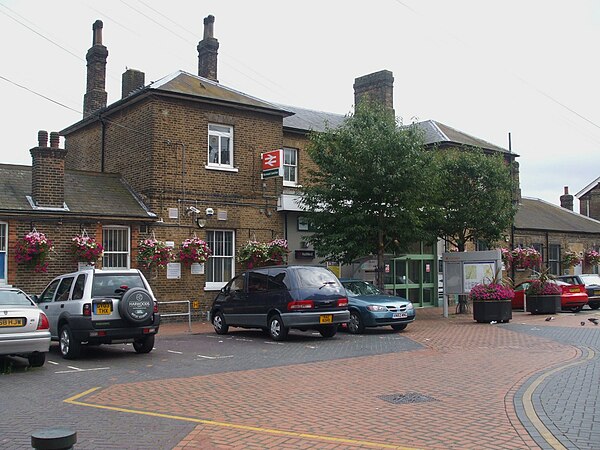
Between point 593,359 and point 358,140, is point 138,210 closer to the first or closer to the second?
point 358,140

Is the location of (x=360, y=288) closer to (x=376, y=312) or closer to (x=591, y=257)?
(x=376, y=312)

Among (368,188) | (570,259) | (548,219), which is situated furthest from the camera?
(548,219)

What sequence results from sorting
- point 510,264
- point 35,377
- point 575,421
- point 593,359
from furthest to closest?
point 510,264, point 593,359, point 35,377, point 575,421

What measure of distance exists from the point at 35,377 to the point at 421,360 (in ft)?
22.8

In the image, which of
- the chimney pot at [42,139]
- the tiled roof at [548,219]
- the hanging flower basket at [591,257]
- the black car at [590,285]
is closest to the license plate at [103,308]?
the chimney pot at [42,139]

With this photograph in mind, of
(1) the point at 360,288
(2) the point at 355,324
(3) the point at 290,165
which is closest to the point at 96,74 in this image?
(3) the point at 290,165

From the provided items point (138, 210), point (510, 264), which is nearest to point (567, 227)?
point (510, 264)

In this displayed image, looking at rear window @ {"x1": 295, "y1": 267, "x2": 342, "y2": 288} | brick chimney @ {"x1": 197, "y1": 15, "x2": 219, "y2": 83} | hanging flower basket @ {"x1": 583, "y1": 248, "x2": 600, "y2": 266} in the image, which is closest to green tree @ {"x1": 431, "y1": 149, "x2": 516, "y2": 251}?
rear window @ {"x1": 295, "y1": 267, "x2": 342, "y2": 288}

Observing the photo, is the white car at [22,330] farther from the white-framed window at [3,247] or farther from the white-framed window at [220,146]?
the white-framed window at [220,146]

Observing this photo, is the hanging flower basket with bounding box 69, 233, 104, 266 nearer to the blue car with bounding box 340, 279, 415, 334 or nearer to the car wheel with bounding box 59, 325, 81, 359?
the car wheel with bounding box 59, 325, 81, 359

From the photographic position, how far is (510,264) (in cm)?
3294

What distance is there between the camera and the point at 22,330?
1143 centimetres

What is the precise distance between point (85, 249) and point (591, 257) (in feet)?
96.8

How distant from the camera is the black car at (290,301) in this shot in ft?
51.5
